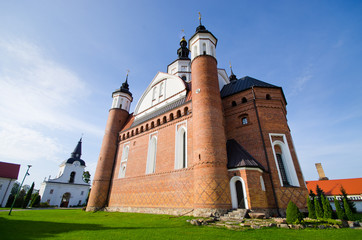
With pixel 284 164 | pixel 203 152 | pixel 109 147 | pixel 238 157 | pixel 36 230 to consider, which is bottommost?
pixel 36 230

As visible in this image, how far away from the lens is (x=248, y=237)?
626cm

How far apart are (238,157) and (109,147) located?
57.6 feet

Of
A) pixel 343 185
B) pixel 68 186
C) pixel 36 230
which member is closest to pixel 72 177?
pixel 68 186

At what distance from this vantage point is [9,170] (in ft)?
112

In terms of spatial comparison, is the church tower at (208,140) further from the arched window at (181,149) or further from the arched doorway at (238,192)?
the arched window at (181,149)

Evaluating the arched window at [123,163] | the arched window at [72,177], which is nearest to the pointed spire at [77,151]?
the arched window at [72,177]

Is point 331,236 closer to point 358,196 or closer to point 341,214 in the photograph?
point 341,214

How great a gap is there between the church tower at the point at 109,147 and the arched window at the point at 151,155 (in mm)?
7070

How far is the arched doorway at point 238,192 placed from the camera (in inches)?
482

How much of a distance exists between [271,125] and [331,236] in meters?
9.69

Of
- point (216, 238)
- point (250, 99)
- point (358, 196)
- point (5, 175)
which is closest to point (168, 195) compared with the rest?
point (216, 238)

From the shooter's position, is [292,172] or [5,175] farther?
[5,175]

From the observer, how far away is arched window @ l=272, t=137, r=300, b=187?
44.5 ft

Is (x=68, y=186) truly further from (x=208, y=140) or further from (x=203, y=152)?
(x=208, y=140)
